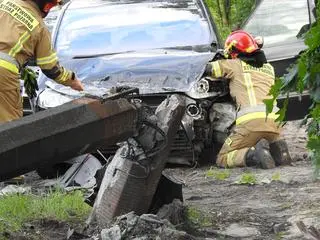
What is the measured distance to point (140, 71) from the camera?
7.11m

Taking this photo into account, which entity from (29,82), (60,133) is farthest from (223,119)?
(60,133)

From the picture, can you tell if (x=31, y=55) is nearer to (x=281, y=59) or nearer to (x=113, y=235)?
(x=113, y=235)

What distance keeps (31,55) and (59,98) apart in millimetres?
863

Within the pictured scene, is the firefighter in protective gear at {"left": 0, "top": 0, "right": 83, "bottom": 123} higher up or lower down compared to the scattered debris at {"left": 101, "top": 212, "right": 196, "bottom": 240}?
higher up

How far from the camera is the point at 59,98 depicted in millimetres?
6734

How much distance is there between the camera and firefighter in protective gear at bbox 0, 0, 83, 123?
5809 millimetres

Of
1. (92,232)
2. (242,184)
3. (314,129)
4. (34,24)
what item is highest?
(34,24)

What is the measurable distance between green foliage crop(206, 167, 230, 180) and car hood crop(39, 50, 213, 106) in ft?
2.48

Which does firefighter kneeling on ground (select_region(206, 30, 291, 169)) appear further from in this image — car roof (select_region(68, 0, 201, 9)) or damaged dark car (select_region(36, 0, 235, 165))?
car roof (select_region(68, 0, 201, 9))

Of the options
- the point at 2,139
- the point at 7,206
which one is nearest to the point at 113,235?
the point at 2,139

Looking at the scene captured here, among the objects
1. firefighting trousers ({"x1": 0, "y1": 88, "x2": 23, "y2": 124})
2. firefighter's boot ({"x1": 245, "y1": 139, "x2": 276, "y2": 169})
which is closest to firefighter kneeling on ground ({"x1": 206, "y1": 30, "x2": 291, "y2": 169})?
firefighter's boot ({"x1": 245, "y1": 139, "x2": 276, "y2": 169})

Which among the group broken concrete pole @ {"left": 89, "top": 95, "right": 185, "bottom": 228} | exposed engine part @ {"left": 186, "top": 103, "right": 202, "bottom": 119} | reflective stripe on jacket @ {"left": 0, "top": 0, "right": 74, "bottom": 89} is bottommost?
exposed engine part @ {"left": 186, "top": 103, "right": 202, "bottom": 119}

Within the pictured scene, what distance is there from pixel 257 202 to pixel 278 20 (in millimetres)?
4066

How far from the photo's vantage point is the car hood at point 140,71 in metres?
6.82
